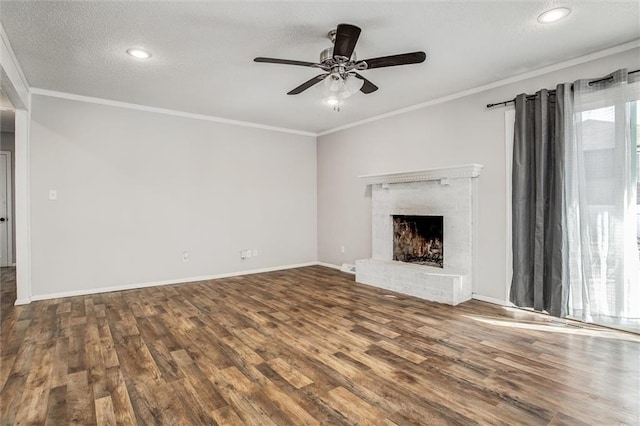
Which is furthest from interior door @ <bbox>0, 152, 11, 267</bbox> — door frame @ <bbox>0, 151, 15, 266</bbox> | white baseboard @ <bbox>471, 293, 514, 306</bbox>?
white baseboard @ <bbox>471, 293, 514, 306</bbox>

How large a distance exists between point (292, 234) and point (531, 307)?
12.9 ft

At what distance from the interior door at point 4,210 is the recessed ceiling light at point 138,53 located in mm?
5412

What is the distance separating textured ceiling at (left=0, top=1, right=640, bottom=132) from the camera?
2377 mm

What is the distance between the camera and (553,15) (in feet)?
8.06

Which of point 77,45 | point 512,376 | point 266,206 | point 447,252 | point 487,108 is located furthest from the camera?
point 266,206

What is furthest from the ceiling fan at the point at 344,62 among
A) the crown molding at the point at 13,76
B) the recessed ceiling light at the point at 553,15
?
the crown molding at the point at 13,76

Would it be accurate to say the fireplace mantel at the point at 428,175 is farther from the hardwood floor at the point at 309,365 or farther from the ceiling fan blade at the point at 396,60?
the ceiling fan blade at the point at 396,60

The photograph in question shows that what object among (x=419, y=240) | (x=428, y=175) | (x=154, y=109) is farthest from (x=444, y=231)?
(x=154, y=109)

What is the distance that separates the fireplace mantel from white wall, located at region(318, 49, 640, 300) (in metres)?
0.17

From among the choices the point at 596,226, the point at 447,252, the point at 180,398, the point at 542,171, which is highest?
the point at 542,171

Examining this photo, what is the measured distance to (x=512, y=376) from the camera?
7.23ft

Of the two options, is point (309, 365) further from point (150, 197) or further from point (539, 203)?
point (150, 197)

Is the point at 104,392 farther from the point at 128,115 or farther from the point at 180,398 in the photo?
the point at 128,115

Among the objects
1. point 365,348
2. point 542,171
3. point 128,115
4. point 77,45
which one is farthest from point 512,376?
point 128,115
